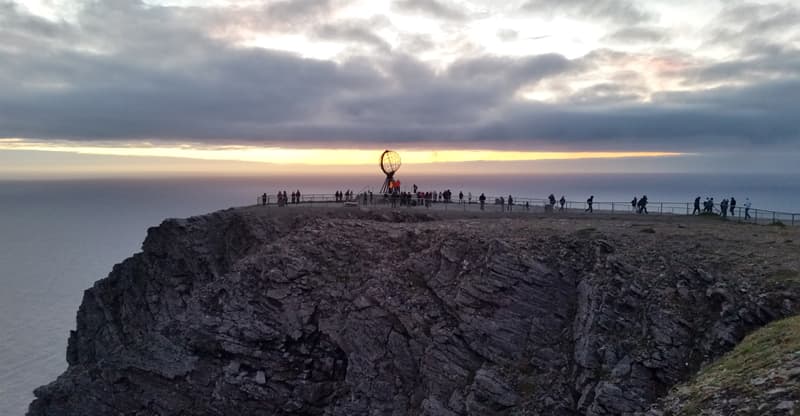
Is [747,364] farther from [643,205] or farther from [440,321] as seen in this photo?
[643,205]

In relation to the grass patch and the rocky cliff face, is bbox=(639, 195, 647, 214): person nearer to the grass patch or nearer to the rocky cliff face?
the rocky cliff face

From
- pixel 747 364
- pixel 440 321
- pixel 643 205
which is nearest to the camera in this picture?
pixel 747 364

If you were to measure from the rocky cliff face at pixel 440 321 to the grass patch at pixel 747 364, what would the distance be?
5.84ft

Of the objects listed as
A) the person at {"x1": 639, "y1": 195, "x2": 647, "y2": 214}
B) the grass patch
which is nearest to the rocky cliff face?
the grass patch

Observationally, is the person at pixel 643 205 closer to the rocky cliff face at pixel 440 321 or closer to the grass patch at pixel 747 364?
the rocky cliff face at pixel 440 321

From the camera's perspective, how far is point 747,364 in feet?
53.6

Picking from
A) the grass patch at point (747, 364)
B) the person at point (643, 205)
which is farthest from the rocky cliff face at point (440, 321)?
the person at point (643, 205)

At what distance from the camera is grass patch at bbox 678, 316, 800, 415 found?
48.4ft

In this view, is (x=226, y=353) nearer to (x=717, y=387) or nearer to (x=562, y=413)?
(x=562, y=413)

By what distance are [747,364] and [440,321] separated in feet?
44.0

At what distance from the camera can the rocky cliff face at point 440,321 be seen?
870 inches

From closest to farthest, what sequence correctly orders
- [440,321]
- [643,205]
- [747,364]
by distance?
[747,364]
[440,321]
[643,205]

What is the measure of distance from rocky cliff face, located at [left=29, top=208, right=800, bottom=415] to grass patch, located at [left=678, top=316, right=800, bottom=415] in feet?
5.84

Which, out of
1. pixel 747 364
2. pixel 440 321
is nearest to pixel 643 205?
pixel 440 321
